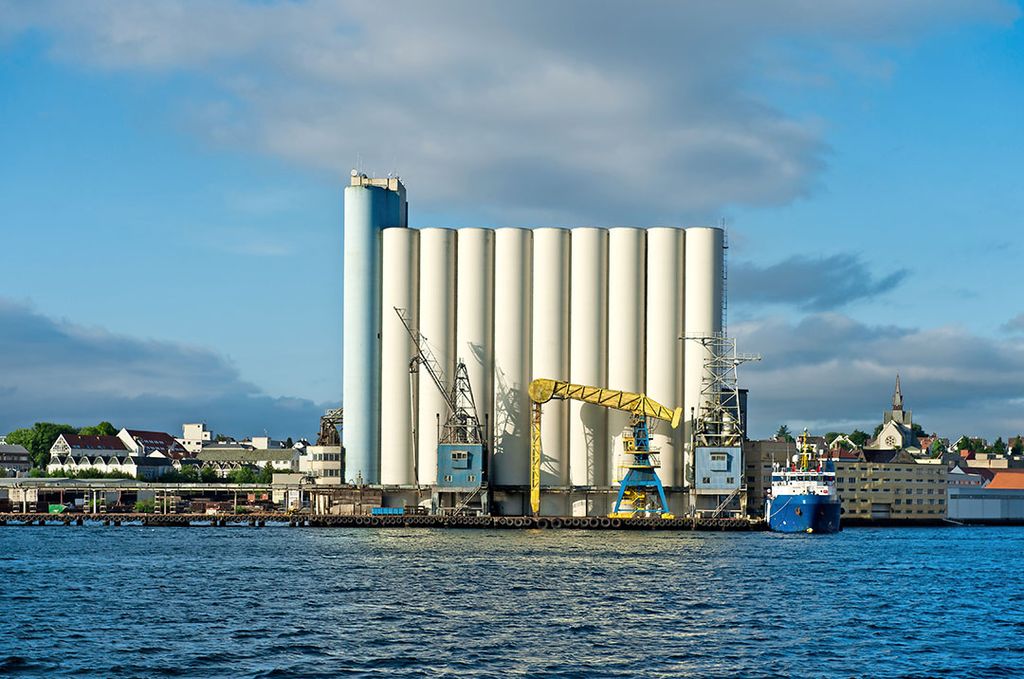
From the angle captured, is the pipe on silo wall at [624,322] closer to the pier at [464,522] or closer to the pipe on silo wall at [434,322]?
the pier at [464,522]

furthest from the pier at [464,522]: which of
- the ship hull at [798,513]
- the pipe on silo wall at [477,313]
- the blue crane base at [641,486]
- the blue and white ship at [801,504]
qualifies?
the pipe on silo wall at [477,313]

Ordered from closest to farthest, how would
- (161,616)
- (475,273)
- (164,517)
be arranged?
(161,616) < (475,273) < (164,517)

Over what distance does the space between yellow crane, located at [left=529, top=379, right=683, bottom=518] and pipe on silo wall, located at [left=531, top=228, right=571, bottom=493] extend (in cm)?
297

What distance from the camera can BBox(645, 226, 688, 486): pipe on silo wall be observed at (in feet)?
367

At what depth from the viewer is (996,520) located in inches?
6752

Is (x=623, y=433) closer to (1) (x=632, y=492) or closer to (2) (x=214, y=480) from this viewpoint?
(1) (x=632, y=492)

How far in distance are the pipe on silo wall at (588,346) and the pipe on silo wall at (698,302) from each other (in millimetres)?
6723

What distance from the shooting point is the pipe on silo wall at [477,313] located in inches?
4510

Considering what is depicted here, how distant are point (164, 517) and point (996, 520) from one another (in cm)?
10210

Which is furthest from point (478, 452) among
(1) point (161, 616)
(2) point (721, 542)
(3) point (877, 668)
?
(3) point (877, 668)

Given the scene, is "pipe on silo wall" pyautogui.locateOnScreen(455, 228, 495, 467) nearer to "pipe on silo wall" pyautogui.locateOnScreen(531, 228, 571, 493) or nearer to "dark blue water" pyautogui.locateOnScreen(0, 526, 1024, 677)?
"pipe on silo wall" pyautogui.locateOnScreen(531, 228, 571, 493)

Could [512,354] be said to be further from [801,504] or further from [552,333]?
[801,504]

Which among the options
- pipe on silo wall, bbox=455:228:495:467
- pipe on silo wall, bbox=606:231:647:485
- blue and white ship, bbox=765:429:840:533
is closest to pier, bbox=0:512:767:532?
blue and white ship, bbox=765:429:840:533

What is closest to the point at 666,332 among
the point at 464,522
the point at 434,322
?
the point at 434,322
